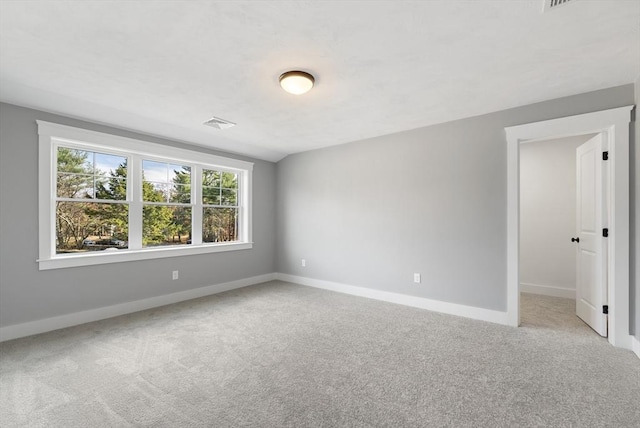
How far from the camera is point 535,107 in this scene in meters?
3.08

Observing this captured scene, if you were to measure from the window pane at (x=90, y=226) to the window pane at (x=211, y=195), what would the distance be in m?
1.15

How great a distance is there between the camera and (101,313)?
3359 millimetres

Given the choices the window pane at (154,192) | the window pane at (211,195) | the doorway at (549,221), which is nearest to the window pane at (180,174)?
the window pane at (154,192)

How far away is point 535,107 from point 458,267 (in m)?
2.04

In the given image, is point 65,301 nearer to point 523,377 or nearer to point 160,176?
point 160,176

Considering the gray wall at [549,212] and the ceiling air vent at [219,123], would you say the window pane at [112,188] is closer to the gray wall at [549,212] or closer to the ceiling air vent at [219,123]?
the ceiling air vent at [219,123]

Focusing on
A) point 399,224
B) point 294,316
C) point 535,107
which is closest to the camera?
point 535,107

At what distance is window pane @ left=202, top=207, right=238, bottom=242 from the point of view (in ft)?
15.4

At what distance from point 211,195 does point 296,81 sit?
3.01m

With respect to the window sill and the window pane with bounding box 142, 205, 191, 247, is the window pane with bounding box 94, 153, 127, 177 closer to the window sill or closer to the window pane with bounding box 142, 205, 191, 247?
the window pane with bounding box 142, 205, 191, 247

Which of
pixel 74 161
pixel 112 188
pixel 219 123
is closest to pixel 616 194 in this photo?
pixel 219 123

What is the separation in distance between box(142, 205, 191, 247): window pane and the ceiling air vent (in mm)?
1454

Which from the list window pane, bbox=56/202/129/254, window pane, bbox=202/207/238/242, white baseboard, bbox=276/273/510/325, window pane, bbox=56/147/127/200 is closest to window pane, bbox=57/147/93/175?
window pane, bbox=56/147/127/200

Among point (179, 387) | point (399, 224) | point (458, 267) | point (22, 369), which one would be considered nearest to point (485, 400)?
point (458, 267)
